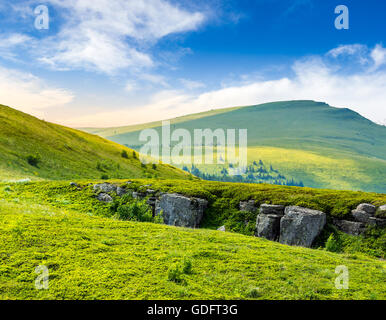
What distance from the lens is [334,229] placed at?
2025 cm

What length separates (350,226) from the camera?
1994cm

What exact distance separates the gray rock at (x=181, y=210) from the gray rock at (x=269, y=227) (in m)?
5.43

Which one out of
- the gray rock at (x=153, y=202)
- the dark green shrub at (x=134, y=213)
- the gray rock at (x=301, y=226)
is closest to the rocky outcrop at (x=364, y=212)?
the gray rock at (x=301, y=226)

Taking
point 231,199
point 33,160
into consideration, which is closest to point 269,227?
point 231,199

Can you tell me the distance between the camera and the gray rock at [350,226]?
1948 cm

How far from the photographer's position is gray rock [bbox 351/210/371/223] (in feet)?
64.6

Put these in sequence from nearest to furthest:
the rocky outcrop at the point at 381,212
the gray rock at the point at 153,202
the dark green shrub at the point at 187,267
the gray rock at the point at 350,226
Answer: the dark green shrub at the point at 187,267, the rocky outcrop at the point at 381,212, the gray rock at the point at 350,226, the gray rock at the point at 153,202

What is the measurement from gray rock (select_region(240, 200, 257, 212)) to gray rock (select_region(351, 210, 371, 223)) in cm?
745

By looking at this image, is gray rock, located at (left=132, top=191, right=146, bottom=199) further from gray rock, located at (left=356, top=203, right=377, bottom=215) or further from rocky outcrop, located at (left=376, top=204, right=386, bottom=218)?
rocky outcrop, located at (left=376, top=204, right=386, bottom=218)

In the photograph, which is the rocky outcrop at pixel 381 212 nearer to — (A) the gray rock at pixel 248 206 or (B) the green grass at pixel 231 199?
(B) the green grass at pixel 231 199

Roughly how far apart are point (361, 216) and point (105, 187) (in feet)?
74.2
